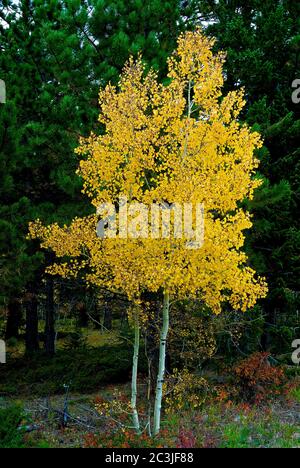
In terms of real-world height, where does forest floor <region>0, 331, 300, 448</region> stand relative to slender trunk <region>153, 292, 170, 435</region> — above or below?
below

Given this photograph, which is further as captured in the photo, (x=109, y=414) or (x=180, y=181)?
(x=109, y=414)

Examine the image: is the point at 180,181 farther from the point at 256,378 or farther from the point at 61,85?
the point at 256,378

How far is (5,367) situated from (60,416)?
4.55 meters

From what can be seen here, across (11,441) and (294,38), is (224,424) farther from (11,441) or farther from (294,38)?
(294,38)

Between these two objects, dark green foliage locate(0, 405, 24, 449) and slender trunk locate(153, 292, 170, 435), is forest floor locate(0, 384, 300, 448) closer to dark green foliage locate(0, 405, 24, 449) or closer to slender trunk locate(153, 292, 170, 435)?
slender trunk locate(153, 292, 170, 435)

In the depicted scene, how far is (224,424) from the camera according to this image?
8719 mm

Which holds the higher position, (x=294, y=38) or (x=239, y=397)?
(x=294, y=38)

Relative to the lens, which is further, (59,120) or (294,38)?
(294,38)

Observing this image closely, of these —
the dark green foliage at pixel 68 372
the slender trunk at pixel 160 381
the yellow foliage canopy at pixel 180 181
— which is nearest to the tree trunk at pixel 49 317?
the dark green foliage at pixel 68 372

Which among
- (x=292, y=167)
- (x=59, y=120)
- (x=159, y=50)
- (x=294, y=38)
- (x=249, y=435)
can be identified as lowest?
(x=249, y=435)

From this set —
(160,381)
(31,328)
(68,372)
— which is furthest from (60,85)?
(31,328)

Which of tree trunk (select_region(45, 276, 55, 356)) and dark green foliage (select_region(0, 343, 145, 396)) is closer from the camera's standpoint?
dark green foliage (select_region(0, 343, 145, 396))

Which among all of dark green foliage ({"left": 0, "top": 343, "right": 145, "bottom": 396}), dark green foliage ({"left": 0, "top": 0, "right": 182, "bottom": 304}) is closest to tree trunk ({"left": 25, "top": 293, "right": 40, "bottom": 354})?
dark green foliage ({"left": 0, "top": 343, "right": 145, "bottom": 396})
